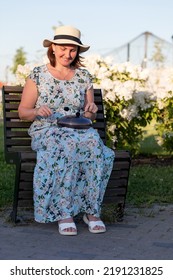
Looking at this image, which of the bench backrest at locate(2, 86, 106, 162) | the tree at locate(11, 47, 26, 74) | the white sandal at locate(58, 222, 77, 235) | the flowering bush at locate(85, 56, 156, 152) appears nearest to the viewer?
the white sandal at locate(58, 222, 77, 235)

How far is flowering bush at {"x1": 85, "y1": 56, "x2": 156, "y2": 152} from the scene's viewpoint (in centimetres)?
888

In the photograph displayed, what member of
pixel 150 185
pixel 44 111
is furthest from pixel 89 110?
pixel 150 185

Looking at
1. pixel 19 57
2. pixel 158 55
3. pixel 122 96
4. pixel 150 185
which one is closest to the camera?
pixel 150 185

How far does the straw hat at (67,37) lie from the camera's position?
5.10 meters

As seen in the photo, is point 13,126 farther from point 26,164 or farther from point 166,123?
point 166,123

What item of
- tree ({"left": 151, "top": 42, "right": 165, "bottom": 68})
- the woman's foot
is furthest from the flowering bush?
tree ({"left": 151, "top": 42, "right": 165, "bottom": 68})

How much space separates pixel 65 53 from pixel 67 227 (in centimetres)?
133

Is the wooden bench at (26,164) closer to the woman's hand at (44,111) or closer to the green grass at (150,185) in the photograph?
the woman's hand at (44,111)

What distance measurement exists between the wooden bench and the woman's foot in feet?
1.20

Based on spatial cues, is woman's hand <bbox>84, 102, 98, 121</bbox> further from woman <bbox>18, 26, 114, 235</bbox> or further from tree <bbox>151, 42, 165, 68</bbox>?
tree <bbox>151, 42, 165, 68</bbox>

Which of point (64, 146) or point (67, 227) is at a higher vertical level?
point (64, 146)

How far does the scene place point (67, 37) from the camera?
5.13 metres

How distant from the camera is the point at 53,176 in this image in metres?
4.87
